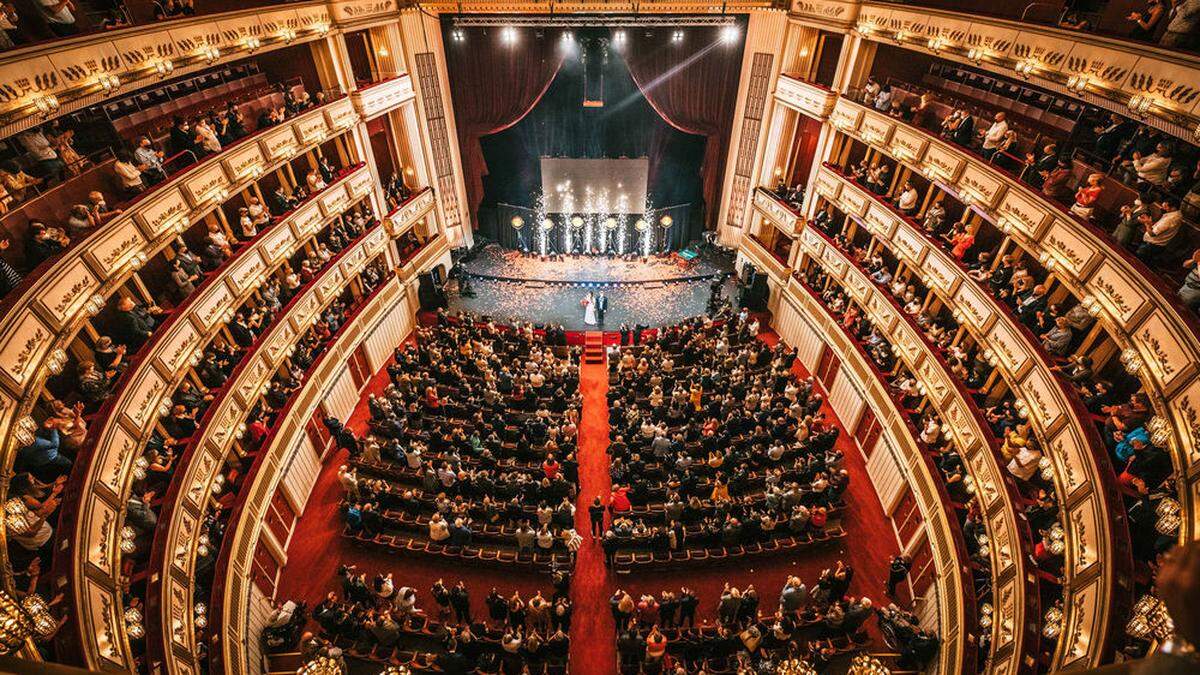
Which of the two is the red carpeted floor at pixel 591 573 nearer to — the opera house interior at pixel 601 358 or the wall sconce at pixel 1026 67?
the opera house interior at pixel 601 358

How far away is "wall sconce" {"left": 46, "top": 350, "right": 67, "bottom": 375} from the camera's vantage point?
25.2 ft

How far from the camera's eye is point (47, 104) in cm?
791

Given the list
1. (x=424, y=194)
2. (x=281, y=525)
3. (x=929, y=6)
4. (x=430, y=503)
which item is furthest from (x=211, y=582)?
(x=929, y=6)

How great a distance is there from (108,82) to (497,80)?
1380cm

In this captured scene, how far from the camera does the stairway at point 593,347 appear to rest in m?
19.5

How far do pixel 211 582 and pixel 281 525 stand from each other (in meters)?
2.90

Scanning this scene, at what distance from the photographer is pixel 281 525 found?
42.7 ft

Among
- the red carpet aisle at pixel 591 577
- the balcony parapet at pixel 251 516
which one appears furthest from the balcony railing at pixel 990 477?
the balcony parapet at pixel 251 516

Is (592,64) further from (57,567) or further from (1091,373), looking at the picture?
(57,567)

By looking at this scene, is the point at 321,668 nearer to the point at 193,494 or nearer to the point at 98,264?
the point at 193,494

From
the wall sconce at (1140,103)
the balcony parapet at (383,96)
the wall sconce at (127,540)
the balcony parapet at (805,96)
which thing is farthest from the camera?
the balcony parapet at (805,96)

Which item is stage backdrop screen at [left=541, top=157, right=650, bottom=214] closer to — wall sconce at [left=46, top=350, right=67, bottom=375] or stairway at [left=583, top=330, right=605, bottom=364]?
stairway at [left=583, top=330, right=605, bottom=364]

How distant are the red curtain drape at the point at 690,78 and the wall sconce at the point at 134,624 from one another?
776 inches

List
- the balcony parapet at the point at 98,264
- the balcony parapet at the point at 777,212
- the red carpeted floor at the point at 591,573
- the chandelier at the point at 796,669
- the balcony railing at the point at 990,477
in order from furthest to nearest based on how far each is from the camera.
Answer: the balcony parapet at the point at 777,212 → the red carpeted floor at the point at 591,573 → the balcony railing at the point at 990,477 → the chandelier at the point at 796,669 → the balcony parapet at the point at 98,264
